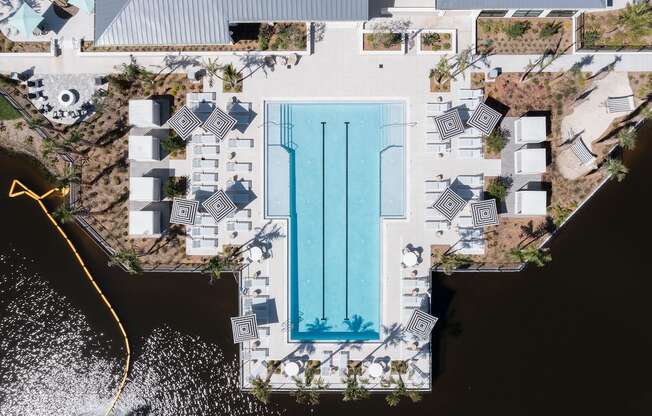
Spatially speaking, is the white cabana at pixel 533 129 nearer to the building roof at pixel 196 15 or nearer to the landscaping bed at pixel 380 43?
the landscaping bed at pixel 380 43

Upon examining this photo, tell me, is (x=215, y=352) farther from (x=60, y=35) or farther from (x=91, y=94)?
(x=60, y=35)

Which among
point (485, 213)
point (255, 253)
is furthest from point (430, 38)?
point (255, 253)

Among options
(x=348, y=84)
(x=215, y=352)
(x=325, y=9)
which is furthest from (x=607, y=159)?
(x=215, y=352)

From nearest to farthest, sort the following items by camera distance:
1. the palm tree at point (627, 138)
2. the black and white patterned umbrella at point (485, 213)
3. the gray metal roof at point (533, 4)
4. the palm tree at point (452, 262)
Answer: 1. the gray metal roof at point (533, 4)
2. the palm tree at point (627, 138)
3. the black and white patterned umbrella at point (485, 213)
4. the palm tree at point (452, 262)

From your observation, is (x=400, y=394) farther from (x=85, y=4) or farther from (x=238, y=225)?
(x=85, y=4)

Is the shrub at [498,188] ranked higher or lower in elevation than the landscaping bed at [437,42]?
lower

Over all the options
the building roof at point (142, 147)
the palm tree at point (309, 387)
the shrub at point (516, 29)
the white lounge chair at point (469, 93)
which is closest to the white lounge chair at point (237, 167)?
the building roof at point (142, 147)
